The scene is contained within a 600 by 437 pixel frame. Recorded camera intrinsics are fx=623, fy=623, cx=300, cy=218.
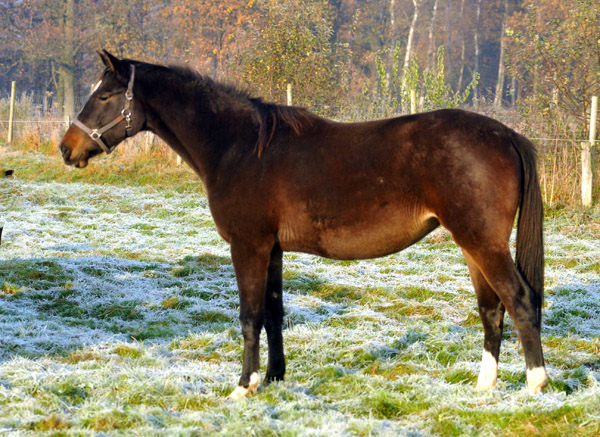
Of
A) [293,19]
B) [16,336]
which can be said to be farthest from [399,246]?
[293,19]

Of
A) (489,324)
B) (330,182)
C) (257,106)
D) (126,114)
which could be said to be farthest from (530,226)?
(126,114)

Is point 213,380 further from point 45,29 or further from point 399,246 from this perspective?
point 45,29

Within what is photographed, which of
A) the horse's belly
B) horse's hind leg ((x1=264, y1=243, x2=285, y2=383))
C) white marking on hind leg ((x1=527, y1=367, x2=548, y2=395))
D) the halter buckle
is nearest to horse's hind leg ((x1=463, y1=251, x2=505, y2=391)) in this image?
white marking on hind leg ((x1=527, y1=367, x2=548, y2=395))

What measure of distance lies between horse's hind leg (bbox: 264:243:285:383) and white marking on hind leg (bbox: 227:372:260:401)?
271 mm

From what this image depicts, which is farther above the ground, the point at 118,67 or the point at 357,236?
the point at 118,67

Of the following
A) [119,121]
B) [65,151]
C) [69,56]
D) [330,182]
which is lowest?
[330,182]

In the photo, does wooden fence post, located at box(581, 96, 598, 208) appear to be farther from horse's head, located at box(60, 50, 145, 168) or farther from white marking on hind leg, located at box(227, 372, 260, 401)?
horse's head, located at box(60, 50, 145, 168)

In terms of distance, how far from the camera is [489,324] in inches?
167

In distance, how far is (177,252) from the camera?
343 inches

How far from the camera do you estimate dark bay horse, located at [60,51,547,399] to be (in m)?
3.83

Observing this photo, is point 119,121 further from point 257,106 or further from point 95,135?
point 257,106

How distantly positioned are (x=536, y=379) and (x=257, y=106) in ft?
8.60

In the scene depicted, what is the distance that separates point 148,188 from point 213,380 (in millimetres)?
10146

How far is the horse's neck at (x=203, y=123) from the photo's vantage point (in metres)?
4.42
